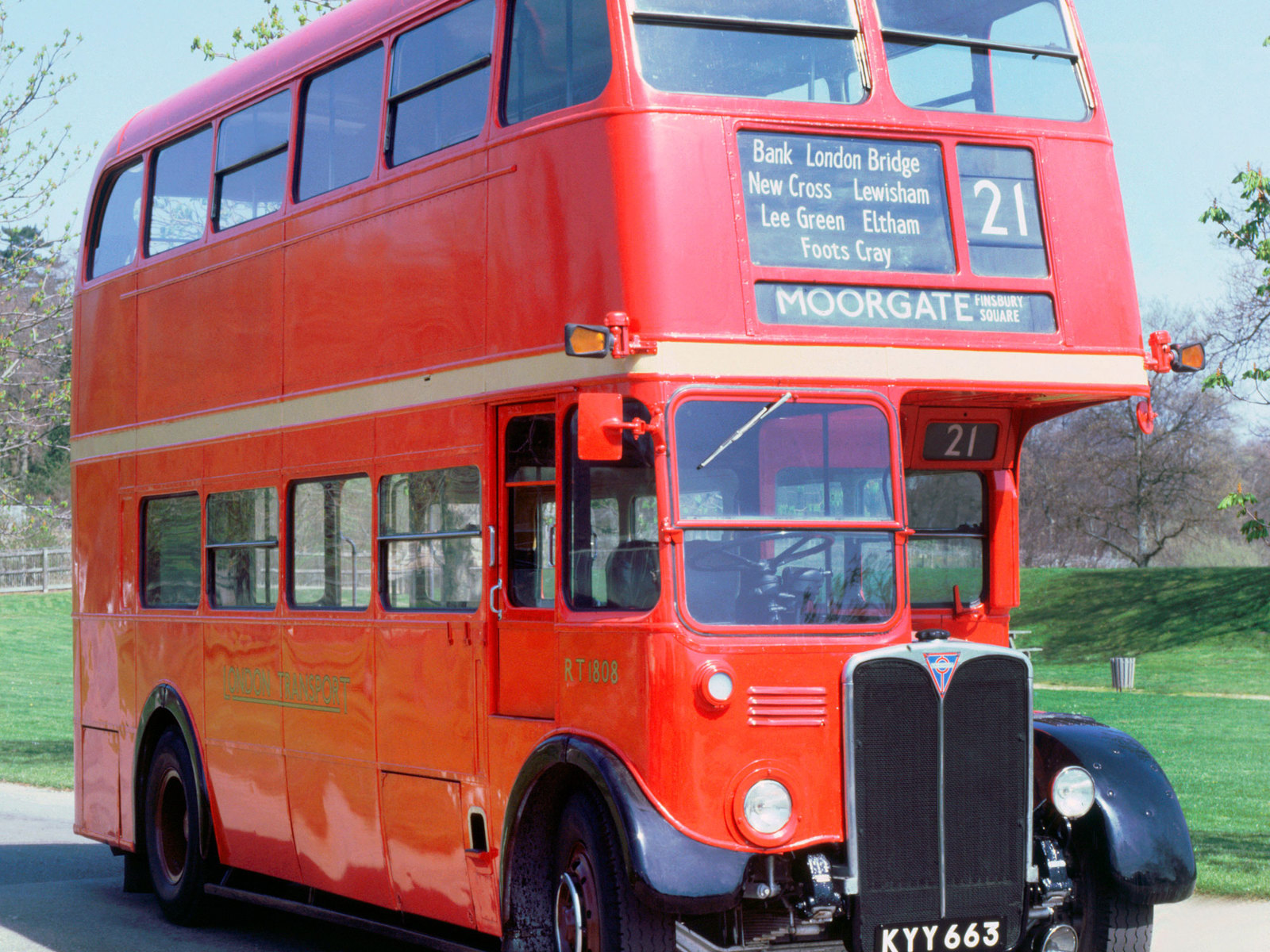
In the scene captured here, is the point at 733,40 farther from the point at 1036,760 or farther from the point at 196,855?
the point at 196,855

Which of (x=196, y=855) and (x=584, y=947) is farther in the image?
(x=196, y=855)

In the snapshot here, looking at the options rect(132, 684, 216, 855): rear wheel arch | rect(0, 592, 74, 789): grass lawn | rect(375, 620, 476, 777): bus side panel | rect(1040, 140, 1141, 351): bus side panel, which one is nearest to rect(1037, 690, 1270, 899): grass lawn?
rect(1040, 140, 1141, 351): bus side panel

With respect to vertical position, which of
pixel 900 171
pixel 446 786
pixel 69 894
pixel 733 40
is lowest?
pixel 69 894

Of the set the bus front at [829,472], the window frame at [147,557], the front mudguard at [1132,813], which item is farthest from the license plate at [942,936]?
the window frame at [147,557]

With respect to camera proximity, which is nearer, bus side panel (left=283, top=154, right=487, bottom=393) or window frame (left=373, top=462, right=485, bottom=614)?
window frame (left=373, top=462, right=485, bottom=614)

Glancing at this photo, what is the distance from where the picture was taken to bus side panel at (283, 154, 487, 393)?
26.6 ft

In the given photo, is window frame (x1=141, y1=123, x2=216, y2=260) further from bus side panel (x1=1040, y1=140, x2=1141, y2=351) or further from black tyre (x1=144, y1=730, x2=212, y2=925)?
bus side panel (x1=1040, y1=140, x2=1141, y2=351)

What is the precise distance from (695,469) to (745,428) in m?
0.26

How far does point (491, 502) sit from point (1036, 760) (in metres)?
2.62

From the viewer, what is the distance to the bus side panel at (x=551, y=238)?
7070 mm

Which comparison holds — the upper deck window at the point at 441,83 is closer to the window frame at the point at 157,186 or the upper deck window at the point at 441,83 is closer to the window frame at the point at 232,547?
the window frame at the point at 232,547

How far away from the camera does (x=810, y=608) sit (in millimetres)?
6836

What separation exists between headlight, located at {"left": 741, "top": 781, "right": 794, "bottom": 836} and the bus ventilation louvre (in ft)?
0.95

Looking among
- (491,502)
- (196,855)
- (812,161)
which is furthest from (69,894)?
(812,161)
